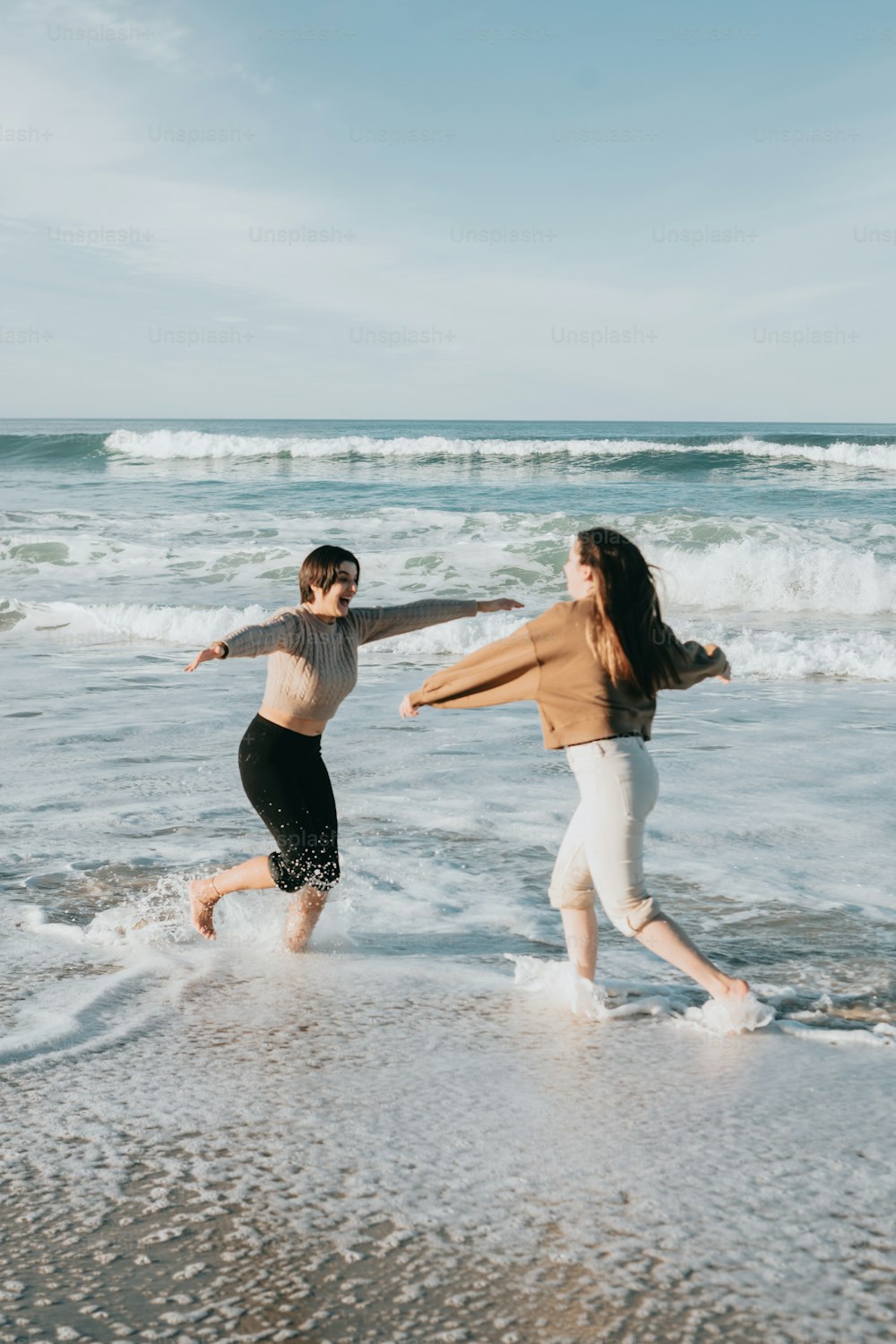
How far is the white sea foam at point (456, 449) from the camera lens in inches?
1442

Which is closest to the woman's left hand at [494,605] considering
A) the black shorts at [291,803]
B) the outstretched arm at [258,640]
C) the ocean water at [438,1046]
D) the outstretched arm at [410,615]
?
the outstretched arm at [410,615]

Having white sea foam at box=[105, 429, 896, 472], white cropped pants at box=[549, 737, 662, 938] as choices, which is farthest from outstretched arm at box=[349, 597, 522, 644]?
white sea foam at box=[105, 429, 896, 472]

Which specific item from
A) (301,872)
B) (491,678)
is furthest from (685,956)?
(301,872)

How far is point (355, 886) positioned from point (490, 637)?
8016mm

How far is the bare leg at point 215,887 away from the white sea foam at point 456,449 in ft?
111

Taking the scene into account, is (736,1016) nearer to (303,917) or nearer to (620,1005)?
(620,1005)

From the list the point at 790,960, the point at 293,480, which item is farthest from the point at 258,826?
the point at 293,480

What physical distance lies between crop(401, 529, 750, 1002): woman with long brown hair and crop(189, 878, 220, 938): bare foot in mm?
1383

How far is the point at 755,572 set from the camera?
1786 centimetres

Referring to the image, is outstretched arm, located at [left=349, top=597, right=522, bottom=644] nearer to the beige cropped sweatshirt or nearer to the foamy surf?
the beige cropped sweatshirt

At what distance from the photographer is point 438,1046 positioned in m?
3.59

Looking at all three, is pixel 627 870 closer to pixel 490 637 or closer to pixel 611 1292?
pixel 611 1292

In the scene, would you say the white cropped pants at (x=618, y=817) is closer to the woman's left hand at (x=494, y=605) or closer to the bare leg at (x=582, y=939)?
the bare leg at (x=582, y=939)

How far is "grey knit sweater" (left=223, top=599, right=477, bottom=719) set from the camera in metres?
4.28
